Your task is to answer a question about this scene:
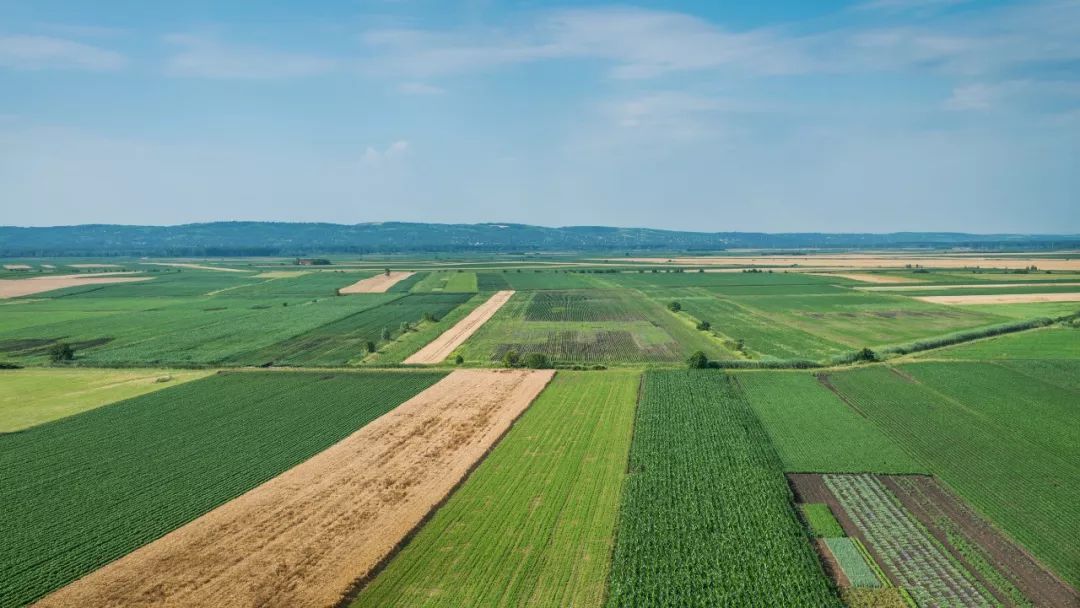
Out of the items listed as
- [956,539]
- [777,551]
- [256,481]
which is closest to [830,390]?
[956,539]

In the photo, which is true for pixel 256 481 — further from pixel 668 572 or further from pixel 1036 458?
pixel 1036 458

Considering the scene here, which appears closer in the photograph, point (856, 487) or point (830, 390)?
point (856, 487)

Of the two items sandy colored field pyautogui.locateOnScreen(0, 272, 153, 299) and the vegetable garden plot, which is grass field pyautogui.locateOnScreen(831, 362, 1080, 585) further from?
sandy colored field pyautogui.locateOnScreen(0, 272, 153, 299)

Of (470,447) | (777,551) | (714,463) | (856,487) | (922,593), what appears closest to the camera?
(922,593)

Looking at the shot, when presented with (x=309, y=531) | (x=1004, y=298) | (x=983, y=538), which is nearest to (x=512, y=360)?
(x=309, y=531)

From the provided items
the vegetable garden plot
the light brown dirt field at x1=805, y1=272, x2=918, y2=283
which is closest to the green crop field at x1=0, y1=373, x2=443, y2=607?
the vegetable garden plot

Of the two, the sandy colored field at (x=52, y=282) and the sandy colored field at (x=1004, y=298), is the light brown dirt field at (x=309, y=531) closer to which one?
the sandy colored field at (x=1004, y=298)
